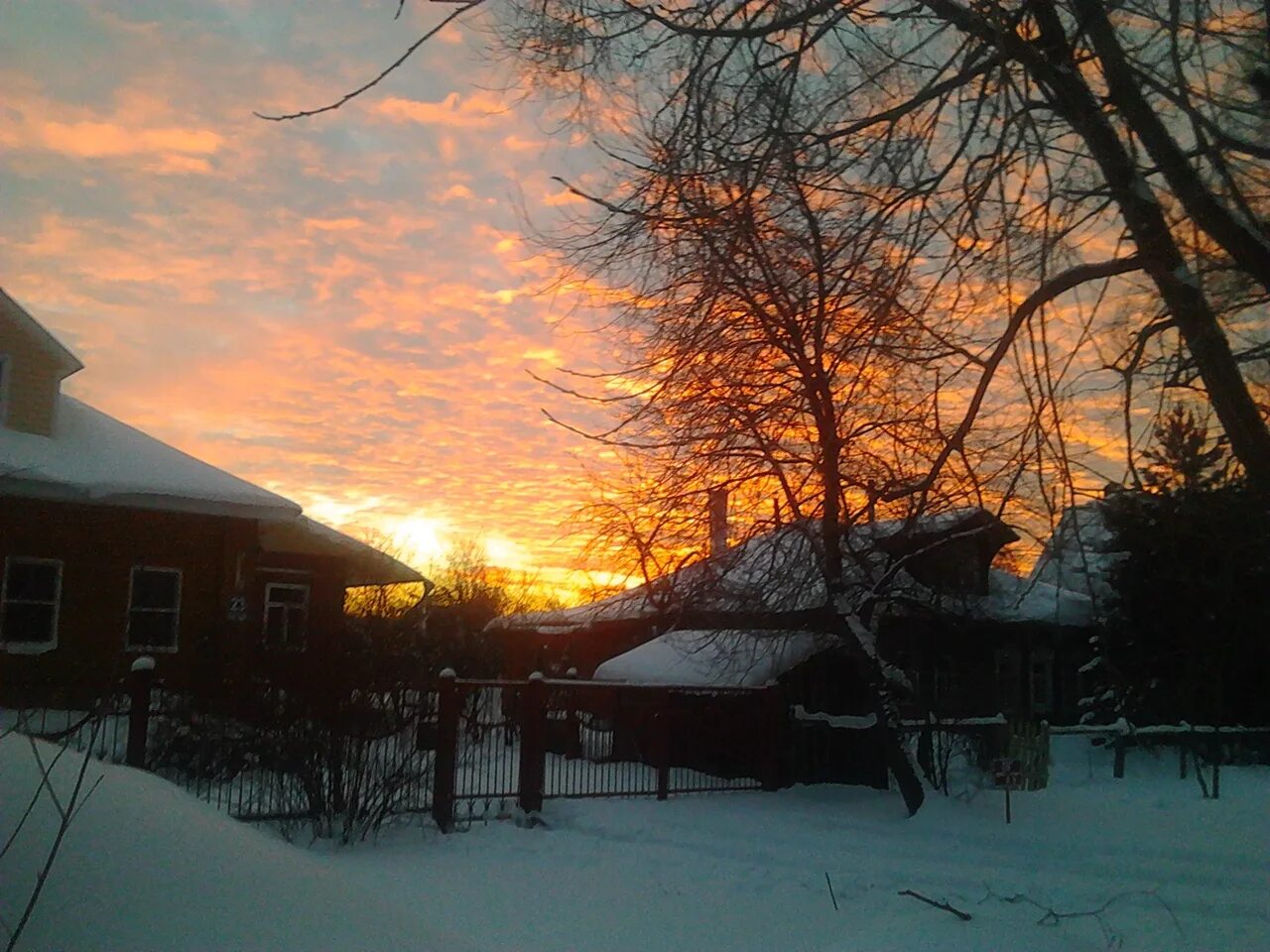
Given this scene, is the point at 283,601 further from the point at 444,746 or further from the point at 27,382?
the point at 444,746

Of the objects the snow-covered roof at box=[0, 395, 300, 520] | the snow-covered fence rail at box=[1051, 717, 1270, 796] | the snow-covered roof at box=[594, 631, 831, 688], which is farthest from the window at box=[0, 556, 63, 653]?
the snow-covered fence rail at box=[1051, 717, 1270, 796]

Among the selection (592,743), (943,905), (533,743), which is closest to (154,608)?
(592,743)

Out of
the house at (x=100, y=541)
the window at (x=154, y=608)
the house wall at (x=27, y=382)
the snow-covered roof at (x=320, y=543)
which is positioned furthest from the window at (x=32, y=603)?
the snow-covered roof at (x=320, y=543)

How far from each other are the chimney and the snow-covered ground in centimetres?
312

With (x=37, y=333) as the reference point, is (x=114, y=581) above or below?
below

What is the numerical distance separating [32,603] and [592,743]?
29.9ft

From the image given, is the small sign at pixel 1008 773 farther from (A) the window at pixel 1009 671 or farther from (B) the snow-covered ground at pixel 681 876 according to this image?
(A) the window at pixel 1009 671

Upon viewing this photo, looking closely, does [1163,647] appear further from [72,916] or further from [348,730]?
[72,916]

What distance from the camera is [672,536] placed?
49.2ft

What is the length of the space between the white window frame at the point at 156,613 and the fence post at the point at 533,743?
8895 millimetres

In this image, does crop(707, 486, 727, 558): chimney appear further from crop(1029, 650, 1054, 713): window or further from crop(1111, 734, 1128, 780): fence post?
crop(1029, 650, 1054, 713): window

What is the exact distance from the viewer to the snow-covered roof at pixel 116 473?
56.2 feet

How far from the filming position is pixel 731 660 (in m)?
16.1

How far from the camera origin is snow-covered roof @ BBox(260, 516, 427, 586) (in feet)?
69.6
